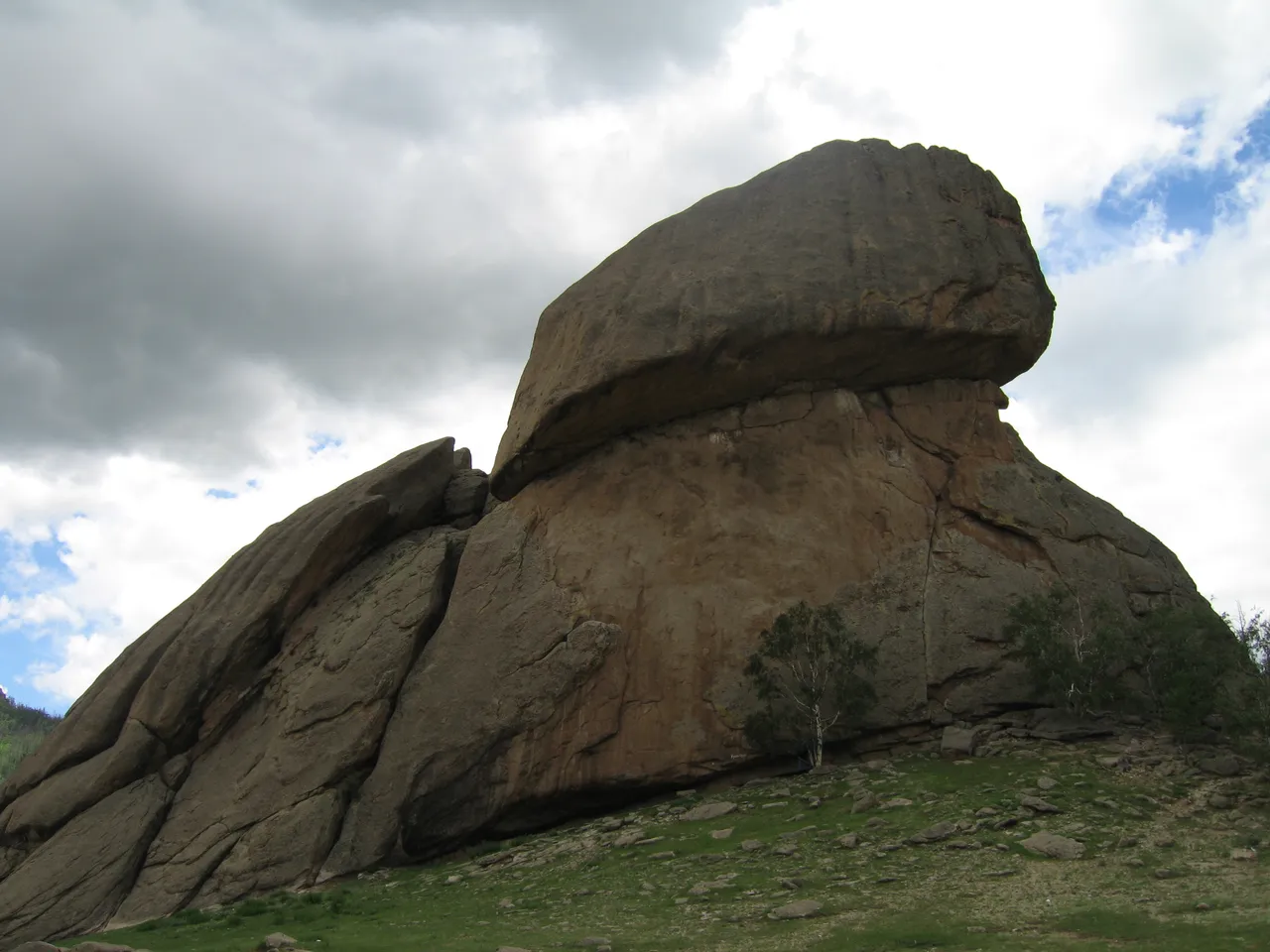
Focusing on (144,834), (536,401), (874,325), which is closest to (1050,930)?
(874,325)

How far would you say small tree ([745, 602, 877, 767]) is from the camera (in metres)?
23.9

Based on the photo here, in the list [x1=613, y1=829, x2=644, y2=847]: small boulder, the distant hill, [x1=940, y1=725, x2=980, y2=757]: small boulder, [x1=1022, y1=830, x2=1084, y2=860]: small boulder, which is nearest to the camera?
[x1=1022, y1=830, x2=1084, y2=860]: small boulder

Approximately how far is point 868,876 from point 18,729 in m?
144

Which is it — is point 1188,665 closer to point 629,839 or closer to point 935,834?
point 935,834

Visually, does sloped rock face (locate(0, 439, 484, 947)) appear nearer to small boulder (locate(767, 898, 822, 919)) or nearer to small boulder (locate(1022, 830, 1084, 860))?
small boulder (locate(767, 898, 822, 919))

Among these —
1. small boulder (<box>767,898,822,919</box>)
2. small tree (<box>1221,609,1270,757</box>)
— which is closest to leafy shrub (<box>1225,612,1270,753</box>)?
small tree (<box>1221,609,1270,757</box>)

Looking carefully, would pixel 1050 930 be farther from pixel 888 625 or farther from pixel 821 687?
pixel 888 625

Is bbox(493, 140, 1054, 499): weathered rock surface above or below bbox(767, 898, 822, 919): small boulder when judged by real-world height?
above

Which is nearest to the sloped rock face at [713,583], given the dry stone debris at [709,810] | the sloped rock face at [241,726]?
the sloped rock face at [241,726]

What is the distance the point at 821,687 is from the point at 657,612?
4487mm

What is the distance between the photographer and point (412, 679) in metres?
26.3

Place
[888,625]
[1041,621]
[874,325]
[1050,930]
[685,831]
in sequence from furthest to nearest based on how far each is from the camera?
[874,325]
[888,625]
[1041,621]
[685,831]
[1050,930]

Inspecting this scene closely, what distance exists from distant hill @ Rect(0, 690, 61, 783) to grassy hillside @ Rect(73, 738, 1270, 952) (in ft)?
199

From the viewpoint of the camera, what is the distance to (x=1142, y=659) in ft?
78.5
